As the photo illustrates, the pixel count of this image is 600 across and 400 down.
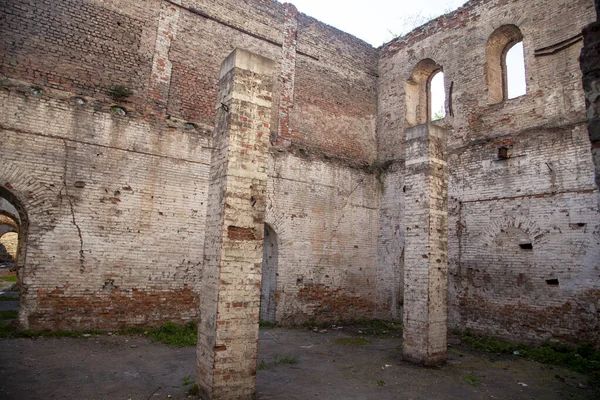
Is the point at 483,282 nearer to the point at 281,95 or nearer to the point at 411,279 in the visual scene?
the point at 411,279

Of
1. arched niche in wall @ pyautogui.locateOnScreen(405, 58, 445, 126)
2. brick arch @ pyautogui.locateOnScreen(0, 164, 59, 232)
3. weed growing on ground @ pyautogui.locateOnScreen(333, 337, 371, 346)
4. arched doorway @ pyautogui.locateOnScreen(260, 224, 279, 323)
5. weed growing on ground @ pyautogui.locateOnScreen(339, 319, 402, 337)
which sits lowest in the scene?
weed growing on ground @ pyautogui.locateOnScreen(333, 337, 371, 346)

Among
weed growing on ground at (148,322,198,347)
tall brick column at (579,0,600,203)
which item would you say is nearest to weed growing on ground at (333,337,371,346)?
weed growing on ground at (148,322,198,347)

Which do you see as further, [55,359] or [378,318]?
[378,318]

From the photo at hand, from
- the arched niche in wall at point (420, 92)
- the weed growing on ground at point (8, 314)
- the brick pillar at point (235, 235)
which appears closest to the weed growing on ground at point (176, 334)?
the brick pillar at point (235, 235)

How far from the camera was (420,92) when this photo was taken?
13.5 m

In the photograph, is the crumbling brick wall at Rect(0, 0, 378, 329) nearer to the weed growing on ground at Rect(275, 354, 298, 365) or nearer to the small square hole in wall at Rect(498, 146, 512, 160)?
the weed growing on ground at Rect(275, 354, 298, 365)

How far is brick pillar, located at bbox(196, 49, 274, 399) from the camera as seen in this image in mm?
5184

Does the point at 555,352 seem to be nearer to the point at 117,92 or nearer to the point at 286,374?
the point at 286,374

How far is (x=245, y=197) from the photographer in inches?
219

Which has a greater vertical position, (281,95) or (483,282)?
(281,95)

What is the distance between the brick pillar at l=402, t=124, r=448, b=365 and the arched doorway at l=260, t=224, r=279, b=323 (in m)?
4.19

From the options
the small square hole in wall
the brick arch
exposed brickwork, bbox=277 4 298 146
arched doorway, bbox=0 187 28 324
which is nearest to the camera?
the brick arch

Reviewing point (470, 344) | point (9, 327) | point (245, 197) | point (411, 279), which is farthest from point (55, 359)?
point (470, 344)

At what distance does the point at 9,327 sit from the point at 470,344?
975 cm
